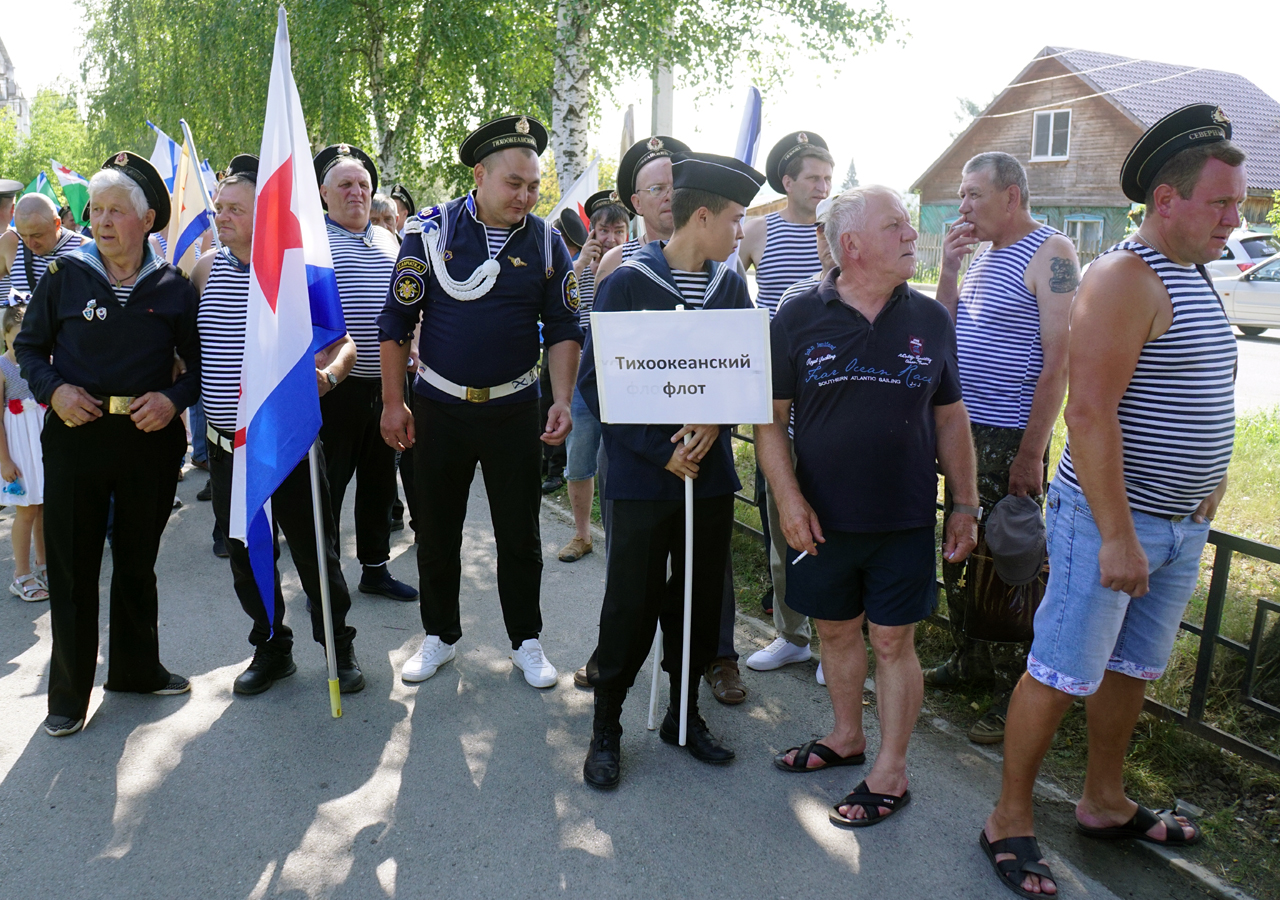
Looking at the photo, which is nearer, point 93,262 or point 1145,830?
point 1145,830

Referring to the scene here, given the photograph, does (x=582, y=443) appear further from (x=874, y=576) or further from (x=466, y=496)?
(x=874, y=576)

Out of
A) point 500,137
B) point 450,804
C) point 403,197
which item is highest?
point 403,197

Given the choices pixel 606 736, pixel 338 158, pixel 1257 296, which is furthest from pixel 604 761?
pixel 1257 296

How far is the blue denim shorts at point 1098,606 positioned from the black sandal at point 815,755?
87 centimetres

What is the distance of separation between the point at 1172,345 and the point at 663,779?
2.19m

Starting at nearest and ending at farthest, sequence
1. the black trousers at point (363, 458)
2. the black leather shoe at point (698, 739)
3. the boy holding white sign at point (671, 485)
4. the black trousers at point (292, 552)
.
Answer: the boy holding white sign at point (671, 485) < the black leather shoe at point (698, 739) < the black trousers at point (292, 552) < the black trousers at point (363, 458)

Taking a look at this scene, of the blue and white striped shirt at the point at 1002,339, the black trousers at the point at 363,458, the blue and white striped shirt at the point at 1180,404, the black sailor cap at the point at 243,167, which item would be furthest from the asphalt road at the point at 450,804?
the black sailor cap at the point at 243,167

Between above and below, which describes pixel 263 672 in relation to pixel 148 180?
below

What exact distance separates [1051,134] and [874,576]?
1404 inches

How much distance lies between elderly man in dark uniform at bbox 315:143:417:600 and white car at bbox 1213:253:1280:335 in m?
17.6

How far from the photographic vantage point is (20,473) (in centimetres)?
520

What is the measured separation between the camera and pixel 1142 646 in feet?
9.52

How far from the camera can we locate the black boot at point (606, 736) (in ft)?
11.3

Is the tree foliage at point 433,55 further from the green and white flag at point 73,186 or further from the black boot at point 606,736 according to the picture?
the black boot at point 606,736
